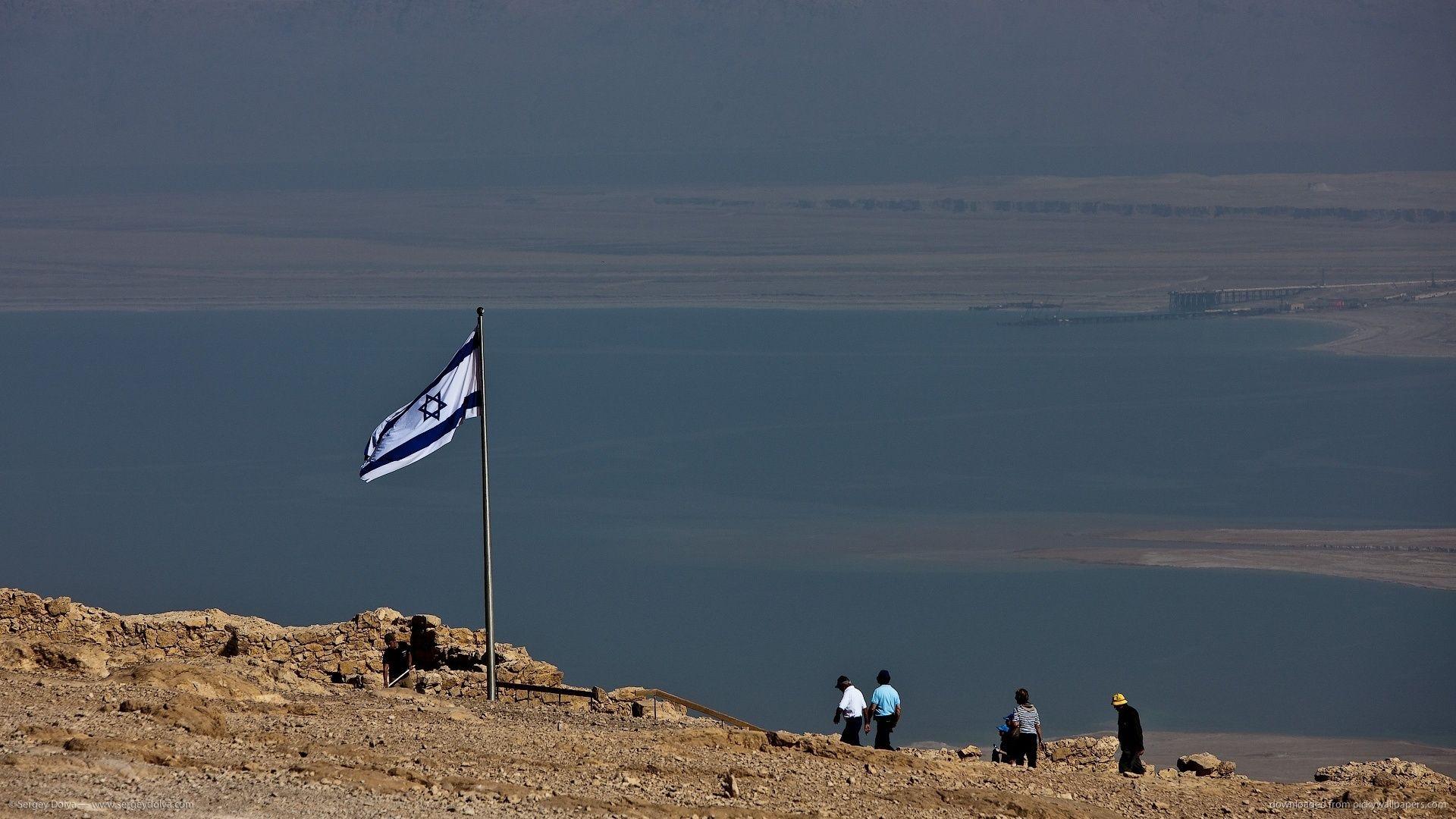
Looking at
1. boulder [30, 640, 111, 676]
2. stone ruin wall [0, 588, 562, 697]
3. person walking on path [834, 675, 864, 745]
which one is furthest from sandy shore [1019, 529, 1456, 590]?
boulder [30, 640, 111, 676]

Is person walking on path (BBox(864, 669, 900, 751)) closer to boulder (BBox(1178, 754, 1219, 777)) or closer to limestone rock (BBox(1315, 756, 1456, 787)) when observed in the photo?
boulder (BBox(1178, 754, 1219, 777))

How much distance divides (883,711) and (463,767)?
13.7ft

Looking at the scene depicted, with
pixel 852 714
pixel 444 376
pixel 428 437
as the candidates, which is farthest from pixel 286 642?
pixel 852 714

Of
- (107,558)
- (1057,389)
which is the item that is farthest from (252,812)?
(1057,389)

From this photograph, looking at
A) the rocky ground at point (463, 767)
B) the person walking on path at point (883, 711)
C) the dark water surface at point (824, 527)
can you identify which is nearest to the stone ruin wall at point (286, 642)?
the rocky ground at point (463, 767)

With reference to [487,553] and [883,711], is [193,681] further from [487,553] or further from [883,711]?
[883,711]

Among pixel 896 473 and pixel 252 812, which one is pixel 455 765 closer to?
pixel 252 812

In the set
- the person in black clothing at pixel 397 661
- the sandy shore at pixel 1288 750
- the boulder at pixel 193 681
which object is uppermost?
the sandy shore at pixel 1288 750

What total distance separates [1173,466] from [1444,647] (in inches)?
2355

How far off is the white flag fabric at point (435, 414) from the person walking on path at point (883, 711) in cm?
517

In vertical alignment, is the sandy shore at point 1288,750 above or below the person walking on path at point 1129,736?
above

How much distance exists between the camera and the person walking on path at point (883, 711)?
1764 centimetres

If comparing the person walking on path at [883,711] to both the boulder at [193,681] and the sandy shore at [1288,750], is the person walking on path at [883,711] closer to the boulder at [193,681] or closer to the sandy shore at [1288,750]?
the boulder at [193,681]

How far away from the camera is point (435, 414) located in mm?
20359
